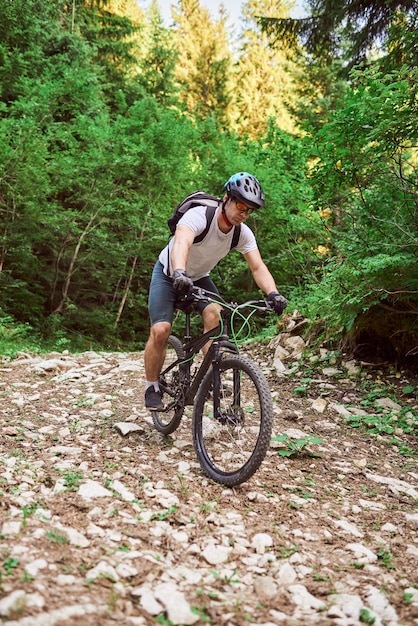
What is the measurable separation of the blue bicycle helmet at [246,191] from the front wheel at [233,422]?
1.22 metres

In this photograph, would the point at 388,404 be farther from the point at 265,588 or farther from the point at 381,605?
the point at 265,588

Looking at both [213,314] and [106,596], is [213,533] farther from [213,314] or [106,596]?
[213,314]

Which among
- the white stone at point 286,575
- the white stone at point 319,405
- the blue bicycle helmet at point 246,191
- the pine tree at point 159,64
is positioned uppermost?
the pine tree at point 159,64

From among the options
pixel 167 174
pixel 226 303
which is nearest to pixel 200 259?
pixel 226 303

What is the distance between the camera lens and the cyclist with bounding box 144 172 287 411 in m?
3.71

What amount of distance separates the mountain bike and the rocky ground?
0.22 meters

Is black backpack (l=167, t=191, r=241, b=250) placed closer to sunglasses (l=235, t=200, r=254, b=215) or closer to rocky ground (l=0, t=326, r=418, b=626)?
sunglasses (l=235, t=200, r=254, b=215)

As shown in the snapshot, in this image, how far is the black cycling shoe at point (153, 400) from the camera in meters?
4.31

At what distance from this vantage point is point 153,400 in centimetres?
435

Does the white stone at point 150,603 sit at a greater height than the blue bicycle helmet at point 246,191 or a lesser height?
lesser

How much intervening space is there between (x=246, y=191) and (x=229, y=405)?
1684 millimetres

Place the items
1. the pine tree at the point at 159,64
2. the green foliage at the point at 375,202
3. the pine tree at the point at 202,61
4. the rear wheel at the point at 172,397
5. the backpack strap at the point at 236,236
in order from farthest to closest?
the pine tree at the point at 202,61, the pine tree at the point at 159,64, the green foliage at the point at 375,202, the rear wheel at the point at 172,397, the backpack strap at the point at 236,236

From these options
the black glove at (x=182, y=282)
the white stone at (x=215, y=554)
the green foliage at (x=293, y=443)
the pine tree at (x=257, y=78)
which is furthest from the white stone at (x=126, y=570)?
the pine tree at (x=257, y=78)

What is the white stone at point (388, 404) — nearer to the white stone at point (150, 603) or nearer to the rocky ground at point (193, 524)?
the rocky ground at point (193, 524)
